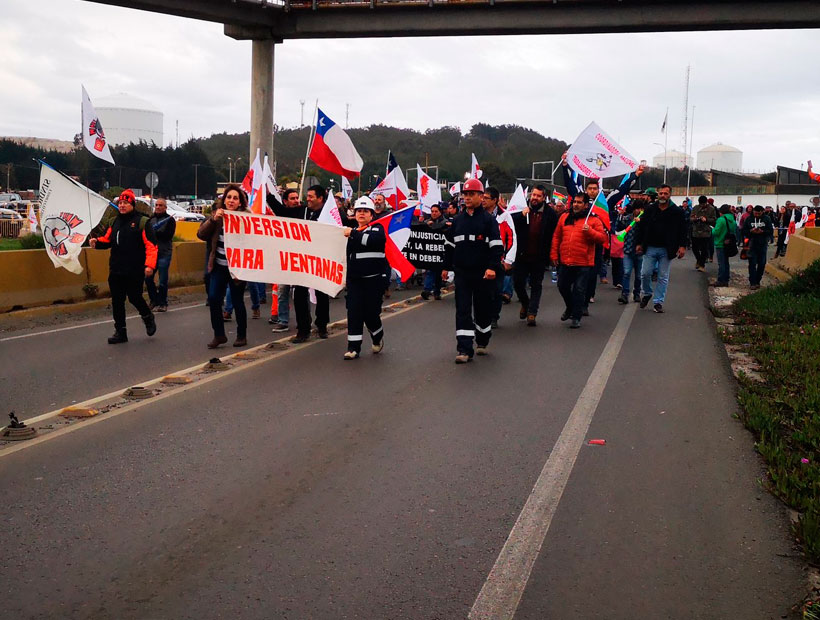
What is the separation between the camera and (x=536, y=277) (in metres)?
13.5

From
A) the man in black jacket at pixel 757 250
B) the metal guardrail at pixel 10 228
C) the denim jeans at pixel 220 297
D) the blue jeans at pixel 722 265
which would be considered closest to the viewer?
the denim jeans at pixel 220 297

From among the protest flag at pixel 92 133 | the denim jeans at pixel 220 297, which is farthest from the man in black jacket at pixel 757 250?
the protest flag at pixel 92 133

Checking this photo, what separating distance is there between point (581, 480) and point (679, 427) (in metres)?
1.77

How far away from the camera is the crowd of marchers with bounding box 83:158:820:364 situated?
1018cm

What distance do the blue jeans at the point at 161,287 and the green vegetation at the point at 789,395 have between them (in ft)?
29.8

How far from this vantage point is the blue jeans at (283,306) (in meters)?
12.6

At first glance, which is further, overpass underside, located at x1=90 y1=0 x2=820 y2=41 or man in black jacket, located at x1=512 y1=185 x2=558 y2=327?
overpass underside, located at x1=90 y1=0 x2=820 y2=41

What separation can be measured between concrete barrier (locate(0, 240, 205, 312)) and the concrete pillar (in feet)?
44.3

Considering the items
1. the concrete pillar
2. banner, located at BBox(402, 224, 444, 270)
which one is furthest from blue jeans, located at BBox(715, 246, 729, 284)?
the concrete pillar

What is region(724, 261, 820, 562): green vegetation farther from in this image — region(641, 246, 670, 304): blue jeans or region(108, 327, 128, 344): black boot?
region(108, 327, 128, 344): black boot

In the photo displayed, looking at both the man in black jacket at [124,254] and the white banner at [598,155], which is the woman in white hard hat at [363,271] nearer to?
the man in black jacket at [124,254]

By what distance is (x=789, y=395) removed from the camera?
791 centimetres

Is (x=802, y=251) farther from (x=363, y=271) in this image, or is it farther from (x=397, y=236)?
(x=363, y=271)

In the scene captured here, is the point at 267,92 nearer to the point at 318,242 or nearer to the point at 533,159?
the point at 318,242
